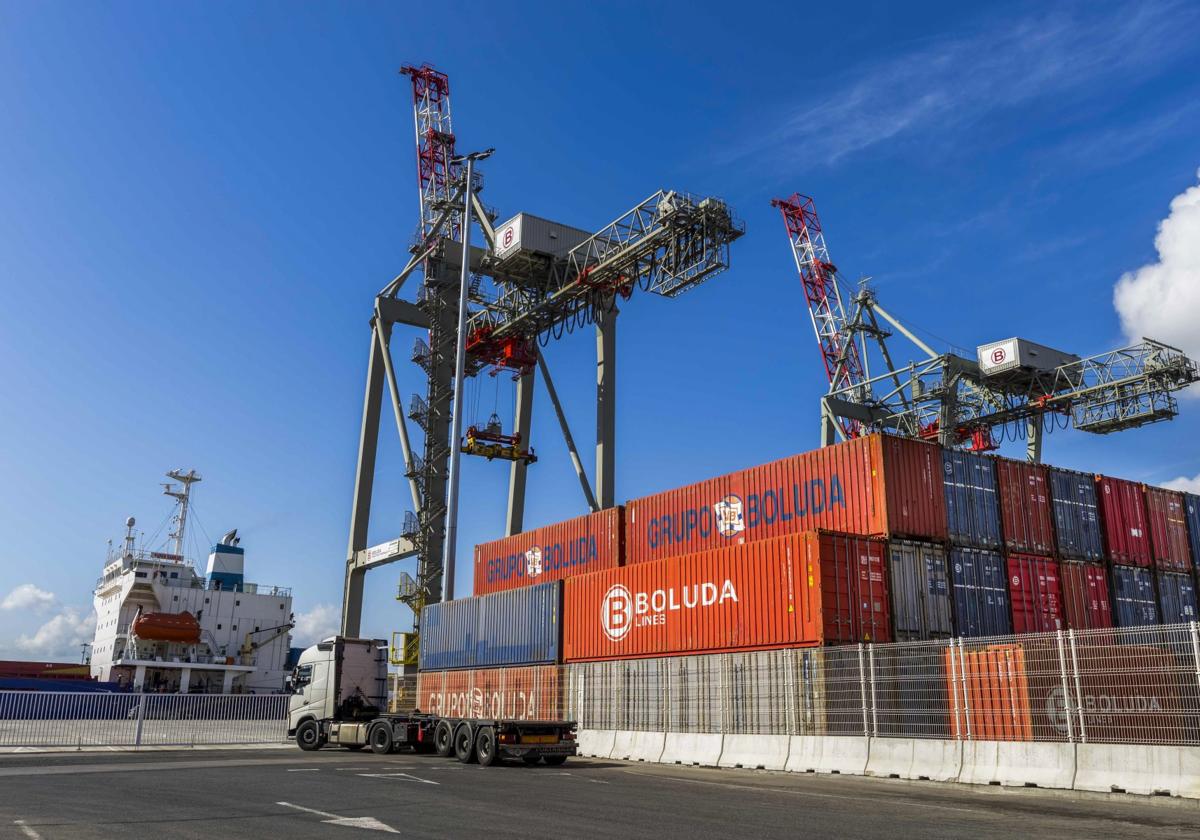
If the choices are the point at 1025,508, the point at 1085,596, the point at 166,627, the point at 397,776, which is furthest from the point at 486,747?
the point at 166,627

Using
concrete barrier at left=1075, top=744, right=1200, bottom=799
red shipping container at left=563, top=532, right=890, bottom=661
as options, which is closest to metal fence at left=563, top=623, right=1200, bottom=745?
concrete barrier at left=1075, top=744, right=1200, bottom=799

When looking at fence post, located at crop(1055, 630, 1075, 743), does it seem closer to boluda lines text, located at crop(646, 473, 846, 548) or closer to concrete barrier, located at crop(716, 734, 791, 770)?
concrete barrier, located at crop(716, 734, 791, 770)

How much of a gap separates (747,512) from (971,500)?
5807mm

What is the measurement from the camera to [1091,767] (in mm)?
13961

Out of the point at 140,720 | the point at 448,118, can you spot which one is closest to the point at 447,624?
the point at 140,720

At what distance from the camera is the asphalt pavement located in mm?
9906

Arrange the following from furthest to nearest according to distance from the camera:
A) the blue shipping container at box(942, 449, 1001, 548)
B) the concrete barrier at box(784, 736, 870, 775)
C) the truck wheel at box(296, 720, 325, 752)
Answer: the truck wheel at box(296, 720, 325, 752) → the blue shipping container at box(942, 449, 1001, 548) → the concrete barrier at box(784, 736, 870, 775)

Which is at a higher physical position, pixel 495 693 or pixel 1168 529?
pixel 1168 529

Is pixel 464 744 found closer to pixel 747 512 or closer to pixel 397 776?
pixel 397 776

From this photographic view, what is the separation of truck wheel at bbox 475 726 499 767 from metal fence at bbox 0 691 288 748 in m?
12.2

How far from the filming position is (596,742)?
23578 mm

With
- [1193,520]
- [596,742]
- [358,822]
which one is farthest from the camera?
[1193,520]

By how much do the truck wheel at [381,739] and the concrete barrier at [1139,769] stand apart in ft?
50.9

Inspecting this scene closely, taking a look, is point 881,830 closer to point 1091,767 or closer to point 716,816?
point 716,816
